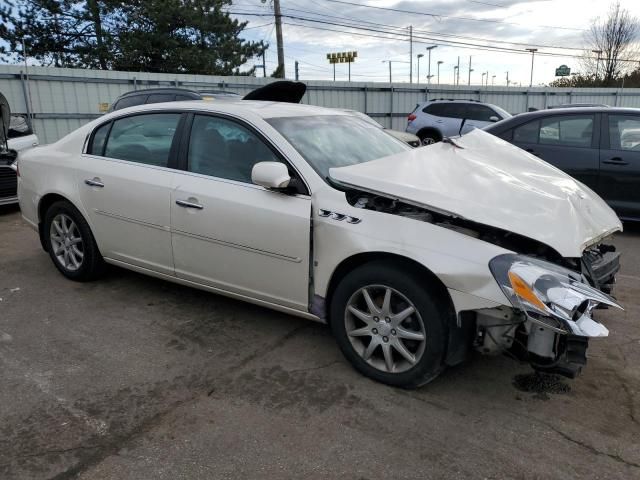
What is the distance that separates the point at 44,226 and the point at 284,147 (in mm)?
2724

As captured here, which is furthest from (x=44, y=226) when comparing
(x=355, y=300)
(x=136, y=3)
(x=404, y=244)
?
(x=136, y=3)

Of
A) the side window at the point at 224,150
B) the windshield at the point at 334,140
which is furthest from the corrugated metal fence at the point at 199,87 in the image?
the windshield at the point at 334,140

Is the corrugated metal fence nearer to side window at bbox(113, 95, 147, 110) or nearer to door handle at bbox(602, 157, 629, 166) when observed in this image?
side window at bbox(113, 95, 147, 110)

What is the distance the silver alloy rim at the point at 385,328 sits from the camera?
292cm

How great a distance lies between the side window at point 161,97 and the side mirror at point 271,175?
7.15 metres

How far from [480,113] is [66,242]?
41.0 feet

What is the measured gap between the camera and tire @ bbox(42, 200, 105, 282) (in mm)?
4527

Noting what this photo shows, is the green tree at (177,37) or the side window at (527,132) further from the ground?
the green tree at (177,37)

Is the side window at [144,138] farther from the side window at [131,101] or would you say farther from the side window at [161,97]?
the side window at [131,101]

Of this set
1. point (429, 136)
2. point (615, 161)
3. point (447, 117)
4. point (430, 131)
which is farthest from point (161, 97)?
point (447, 117)

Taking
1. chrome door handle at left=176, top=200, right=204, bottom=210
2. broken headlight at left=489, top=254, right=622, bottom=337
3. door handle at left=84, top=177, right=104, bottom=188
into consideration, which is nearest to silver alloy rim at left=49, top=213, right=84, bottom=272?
door handle at left=84, top=177, right=104, bottom=188

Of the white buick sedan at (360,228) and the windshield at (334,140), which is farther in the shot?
the windshield at (334,140)

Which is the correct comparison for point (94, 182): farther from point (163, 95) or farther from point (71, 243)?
point (163, 95)

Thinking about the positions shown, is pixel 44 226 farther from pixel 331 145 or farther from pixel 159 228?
pixel 331 145
